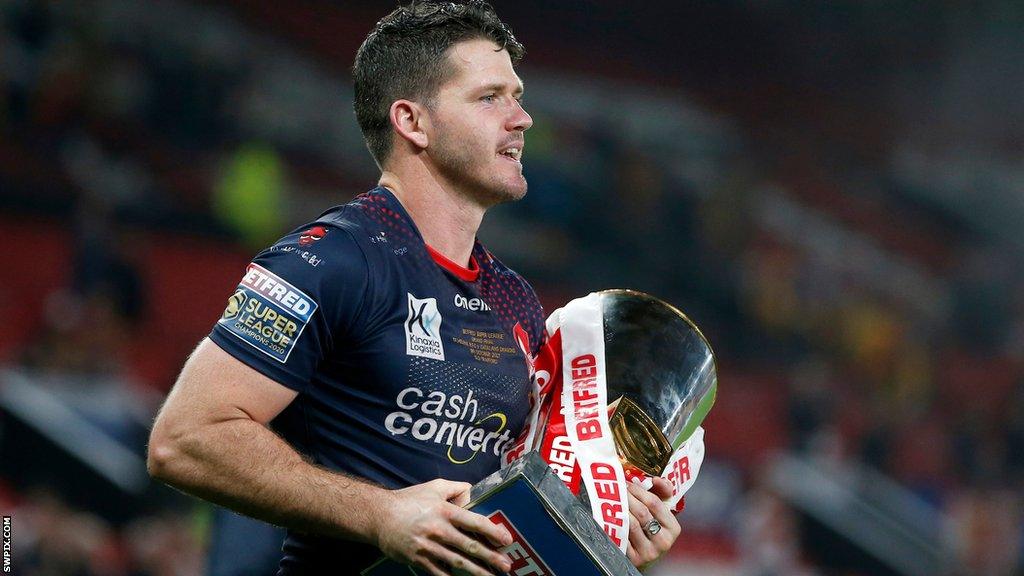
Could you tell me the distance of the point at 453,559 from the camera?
5.57 ft

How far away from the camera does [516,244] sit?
9367 millimetres

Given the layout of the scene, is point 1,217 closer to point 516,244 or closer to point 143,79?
point 143,79

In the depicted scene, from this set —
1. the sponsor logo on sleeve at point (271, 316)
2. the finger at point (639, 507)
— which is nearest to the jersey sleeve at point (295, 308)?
the sponsor logo on sleeve at point (271, 316)

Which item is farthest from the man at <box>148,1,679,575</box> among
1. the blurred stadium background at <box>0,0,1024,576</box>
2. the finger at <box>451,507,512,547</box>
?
the blurred stadium background at <box>0,0,1024,576</box>

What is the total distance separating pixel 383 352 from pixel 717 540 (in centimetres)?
700

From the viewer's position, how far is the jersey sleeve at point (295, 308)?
1.89 meters

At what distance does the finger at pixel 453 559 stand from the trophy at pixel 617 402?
0.20m

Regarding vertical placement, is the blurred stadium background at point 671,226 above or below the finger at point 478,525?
below

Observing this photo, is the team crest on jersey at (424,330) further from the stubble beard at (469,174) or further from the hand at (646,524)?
the hand at (646,524)

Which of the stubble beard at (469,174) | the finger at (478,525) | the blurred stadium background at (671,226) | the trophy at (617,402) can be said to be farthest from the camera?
the blurred stadium background at (671,226)

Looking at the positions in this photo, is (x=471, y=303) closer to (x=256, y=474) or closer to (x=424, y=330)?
(x=424, y=330)

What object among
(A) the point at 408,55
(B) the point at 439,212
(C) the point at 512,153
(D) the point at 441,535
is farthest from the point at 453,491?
(A) the point at 408,55

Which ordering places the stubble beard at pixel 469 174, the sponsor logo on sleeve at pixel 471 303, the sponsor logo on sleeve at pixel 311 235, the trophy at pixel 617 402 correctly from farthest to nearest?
1. the stubble beard at pixel 469 174
2. the sponsor logo on sleeve at pixel 471 303
3. the trophy at pixel 617 402
4. the sponsor logo on sleeve at pixel 311 235

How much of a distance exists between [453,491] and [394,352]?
1.17 feet
